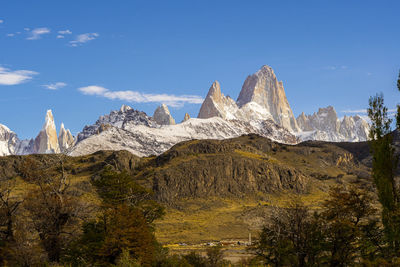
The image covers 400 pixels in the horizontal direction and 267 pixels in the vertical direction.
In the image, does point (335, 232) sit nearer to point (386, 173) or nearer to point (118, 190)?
point (386, 173)

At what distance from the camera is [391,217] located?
2981cm

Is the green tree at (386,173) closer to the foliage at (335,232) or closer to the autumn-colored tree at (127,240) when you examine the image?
the foliage at (335,232)

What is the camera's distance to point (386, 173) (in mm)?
31438

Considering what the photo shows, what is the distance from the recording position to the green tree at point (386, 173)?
2989 centimetres

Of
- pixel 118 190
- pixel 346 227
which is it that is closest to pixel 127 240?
pixel 118 190

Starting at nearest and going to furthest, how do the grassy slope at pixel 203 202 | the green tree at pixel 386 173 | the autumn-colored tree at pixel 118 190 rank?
the green tree at pixel 386 173 → the autumn-colored tree at pixel 118 190 → the grassy slope at pixel 203 202

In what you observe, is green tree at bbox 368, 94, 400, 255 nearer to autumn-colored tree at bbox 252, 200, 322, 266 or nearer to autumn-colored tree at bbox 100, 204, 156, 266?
autumn-colored tree at bbox 252, 200, 322, 266

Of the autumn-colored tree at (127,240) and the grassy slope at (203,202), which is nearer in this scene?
the autumn-colored tree at (127,240)

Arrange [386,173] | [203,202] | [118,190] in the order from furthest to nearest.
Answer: [203,202], [118,190], [386,173]

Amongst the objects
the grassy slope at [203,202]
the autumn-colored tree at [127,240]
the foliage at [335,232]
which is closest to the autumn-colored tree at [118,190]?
the autumn-colored tree at [127,240]

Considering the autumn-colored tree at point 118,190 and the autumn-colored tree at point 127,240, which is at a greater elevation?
the autumn-colored tree at point 118,190

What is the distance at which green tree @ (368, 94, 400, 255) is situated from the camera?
98.1 feet

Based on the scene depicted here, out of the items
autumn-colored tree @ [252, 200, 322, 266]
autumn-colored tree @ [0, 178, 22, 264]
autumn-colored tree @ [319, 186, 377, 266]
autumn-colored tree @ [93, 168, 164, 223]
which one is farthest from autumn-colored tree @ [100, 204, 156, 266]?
autumn-colored tree @ [319, 186, 377, 266]

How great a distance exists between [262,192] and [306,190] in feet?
54.1
